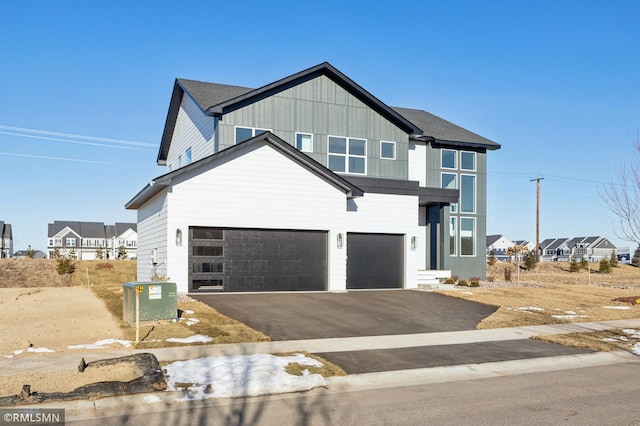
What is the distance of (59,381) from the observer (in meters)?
8.49

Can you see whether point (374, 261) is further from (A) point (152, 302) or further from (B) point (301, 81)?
(A) point (152, 302)

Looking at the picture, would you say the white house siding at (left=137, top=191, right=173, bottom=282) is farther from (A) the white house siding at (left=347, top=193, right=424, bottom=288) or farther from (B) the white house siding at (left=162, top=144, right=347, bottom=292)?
(A) the white house siding at (left=347, top=193, right=424, bottom=288)

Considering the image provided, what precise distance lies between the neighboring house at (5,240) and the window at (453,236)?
293 ft

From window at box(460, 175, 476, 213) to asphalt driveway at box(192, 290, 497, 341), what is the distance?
34.9ft

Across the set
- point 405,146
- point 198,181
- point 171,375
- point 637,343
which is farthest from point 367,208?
point 171,375

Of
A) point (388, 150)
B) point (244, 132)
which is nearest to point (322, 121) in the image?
point (388, 150)

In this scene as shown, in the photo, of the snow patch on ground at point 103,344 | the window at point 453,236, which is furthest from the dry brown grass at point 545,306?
the snow patch on ground at point 103,344

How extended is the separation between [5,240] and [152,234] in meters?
91.3

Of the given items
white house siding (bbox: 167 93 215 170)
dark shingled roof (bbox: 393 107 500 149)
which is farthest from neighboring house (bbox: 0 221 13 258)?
dark shingled roof (bbox: 393 107 500 149)

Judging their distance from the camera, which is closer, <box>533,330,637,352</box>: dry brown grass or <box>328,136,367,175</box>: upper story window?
<box>533,330,637,352</box>: dry brown grass

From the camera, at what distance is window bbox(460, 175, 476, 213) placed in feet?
105

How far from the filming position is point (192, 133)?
28250 mm

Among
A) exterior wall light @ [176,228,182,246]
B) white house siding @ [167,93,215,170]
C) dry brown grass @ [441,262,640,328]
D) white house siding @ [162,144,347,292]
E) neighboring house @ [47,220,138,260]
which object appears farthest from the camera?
neighboring house @ [47,220,138,260]

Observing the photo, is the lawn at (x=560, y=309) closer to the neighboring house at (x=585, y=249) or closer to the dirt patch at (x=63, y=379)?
the dirt patch at (x=63, y=379)
